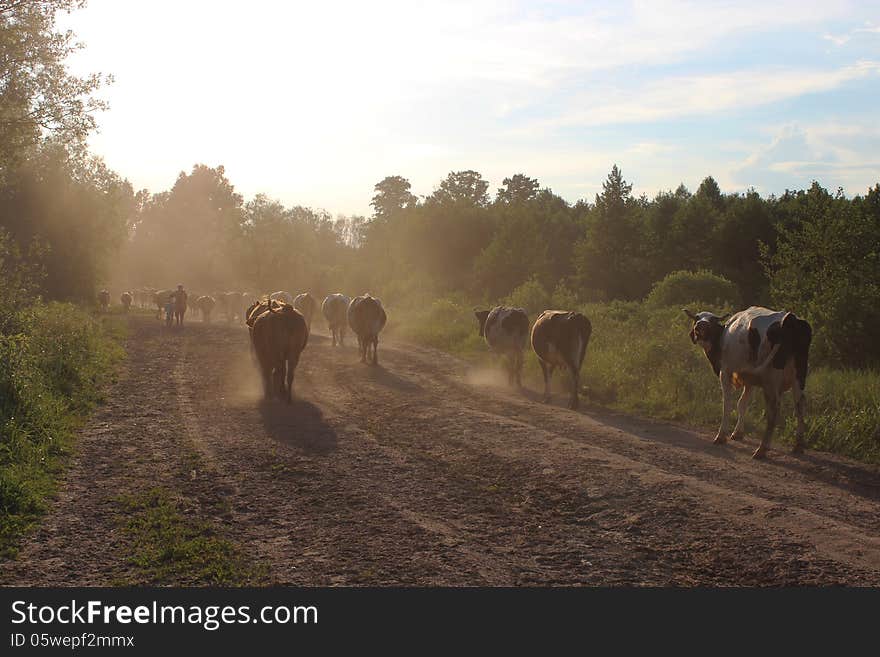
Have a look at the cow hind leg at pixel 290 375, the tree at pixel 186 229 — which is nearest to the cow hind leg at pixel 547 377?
the cow hind leg at pixel 290 375

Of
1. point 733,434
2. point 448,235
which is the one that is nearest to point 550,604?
point 733,434

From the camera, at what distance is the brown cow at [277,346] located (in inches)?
568

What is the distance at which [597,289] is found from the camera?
48.8m

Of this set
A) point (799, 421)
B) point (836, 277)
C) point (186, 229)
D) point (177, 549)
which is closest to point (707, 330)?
point (799, 421)

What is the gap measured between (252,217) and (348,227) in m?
102

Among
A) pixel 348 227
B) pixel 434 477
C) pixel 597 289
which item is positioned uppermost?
pixel 348 227

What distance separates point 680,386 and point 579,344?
2.09 metres

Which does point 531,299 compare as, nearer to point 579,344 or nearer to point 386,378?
point 386,378

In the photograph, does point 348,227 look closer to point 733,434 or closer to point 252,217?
point 252,217

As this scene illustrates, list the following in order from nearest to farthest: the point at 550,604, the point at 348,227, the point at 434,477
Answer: the point at 550,604, the point at 434,477, the point at 348,227

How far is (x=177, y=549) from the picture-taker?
622cm

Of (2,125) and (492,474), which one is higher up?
(2,125)

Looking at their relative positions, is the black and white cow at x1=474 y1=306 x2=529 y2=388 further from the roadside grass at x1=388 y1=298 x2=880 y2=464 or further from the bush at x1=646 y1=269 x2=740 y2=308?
the bush at x1=646 y1=269 x2=740 y2=308

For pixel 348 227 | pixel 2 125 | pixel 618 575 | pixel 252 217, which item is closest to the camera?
pixel 618 575
